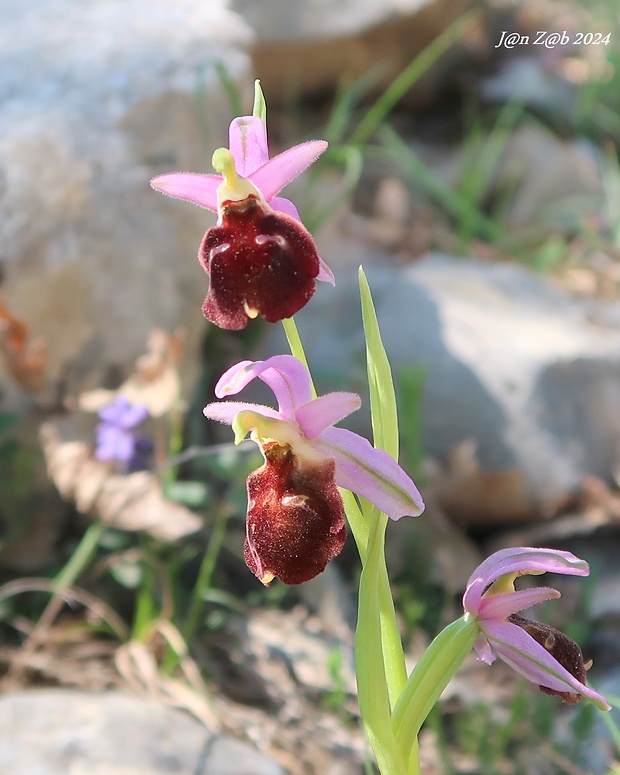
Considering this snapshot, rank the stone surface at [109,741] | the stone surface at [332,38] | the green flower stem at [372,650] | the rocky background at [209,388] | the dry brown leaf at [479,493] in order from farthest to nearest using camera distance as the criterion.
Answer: the stone surface at [332,38] < the dry brown leaf at [479,493] < the rocky background at [209,388] < the stone surface at [109,741] < the green flower stem at [372,650]

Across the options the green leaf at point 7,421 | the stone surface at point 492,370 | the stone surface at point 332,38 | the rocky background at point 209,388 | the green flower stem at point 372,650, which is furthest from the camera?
the stone surface at point 332,38

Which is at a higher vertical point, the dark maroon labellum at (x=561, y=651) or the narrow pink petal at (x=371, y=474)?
the narrow pink petal at (x=371, y=474)

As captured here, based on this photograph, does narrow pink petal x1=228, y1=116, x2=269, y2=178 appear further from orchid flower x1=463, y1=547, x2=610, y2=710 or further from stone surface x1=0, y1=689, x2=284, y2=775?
stone surface x1=0, y1=689, x2=284, y2=775

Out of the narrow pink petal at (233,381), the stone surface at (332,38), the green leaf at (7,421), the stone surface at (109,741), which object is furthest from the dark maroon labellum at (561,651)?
the stone surface at (332,38)

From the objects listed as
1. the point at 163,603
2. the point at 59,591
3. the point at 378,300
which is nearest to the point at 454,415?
the point at 378,300

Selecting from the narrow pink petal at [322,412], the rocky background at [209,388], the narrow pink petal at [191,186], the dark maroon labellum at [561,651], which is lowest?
the rocky background at [209,388]

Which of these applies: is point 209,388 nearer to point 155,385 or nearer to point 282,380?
point 155,385

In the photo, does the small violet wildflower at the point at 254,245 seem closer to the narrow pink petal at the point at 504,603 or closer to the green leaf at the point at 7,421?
the narrow pink petal at the point at 504,603

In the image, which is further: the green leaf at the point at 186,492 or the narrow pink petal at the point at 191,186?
the green leaf at the point at 186,492
